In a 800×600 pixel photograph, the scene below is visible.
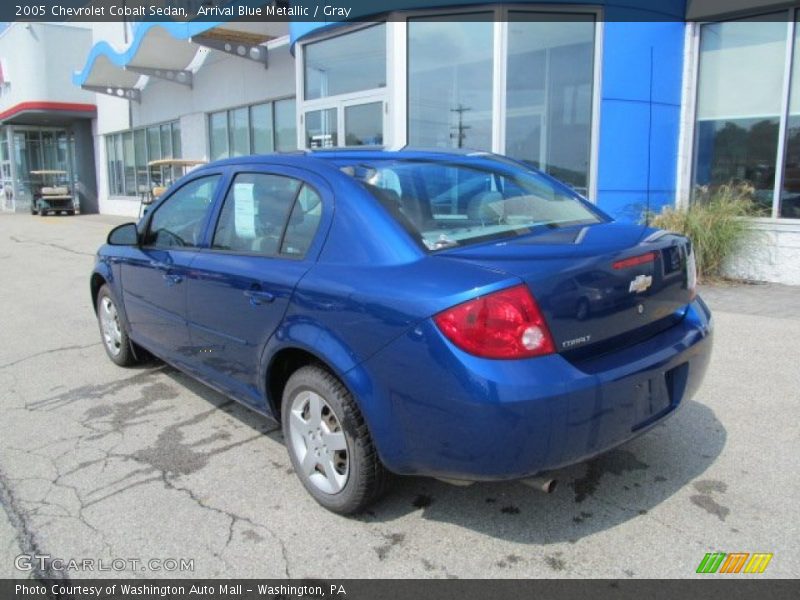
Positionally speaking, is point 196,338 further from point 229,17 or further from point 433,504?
point 229,17

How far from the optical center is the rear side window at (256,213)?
132 inches

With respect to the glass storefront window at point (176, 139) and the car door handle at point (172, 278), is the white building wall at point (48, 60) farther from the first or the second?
the car door handle at point (172, 278)

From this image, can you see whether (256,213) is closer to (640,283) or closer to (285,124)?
(640,283)

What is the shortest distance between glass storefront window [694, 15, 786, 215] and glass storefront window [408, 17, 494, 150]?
10.5 ft

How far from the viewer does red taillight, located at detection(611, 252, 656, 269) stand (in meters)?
2.72

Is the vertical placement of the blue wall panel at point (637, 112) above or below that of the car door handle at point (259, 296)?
above

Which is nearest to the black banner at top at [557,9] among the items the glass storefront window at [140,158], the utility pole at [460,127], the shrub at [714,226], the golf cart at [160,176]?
the utility pole at [460,127]

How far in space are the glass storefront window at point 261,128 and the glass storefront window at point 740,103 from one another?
10.2m

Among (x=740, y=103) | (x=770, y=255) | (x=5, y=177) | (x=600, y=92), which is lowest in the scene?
(x=770, y=255)

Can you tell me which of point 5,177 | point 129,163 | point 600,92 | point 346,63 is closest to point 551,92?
point 600,92

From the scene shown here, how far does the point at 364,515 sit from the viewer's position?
9.95 ft

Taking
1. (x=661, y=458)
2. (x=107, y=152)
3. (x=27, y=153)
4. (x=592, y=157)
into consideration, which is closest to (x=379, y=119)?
(x=592, y=157)

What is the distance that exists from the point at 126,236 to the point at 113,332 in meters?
1.08

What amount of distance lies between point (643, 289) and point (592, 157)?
22.2 feet
